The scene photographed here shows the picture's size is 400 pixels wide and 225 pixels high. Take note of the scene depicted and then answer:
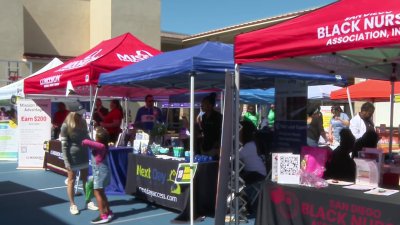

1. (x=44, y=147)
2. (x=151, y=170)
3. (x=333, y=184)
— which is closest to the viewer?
(x=333, y=184)

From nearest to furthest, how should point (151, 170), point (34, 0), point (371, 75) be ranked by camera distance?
point (371, 75)
point (151, 170)
point (34, 0)

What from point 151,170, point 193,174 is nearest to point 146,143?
point 151,170

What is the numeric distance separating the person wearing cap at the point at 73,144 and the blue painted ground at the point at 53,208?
0.38m

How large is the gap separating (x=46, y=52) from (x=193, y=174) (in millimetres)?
16715

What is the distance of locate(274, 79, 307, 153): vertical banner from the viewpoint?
570 centimetres

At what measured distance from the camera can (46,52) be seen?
66.2ft

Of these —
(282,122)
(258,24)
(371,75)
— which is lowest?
(282,122)

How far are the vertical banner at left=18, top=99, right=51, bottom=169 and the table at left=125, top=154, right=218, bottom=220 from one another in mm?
4892

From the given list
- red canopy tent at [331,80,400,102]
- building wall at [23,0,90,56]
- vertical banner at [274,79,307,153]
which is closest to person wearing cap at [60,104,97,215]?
vertical banner at [274,79,307,153]

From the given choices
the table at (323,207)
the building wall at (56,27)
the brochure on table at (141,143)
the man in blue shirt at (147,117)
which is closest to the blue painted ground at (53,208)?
the brochure on table at (141,143)

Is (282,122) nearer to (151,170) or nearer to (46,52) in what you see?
(151,170)

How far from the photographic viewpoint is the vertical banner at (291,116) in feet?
18.7

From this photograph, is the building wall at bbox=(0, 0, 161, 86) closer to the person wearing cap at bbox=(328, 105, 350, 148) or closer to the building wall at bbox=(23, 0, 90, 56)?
the building wall at bbox=(23, 0, 90, 56)

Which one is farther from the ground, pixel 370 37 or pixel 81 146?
pixel 370 37
